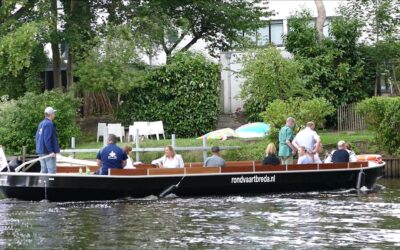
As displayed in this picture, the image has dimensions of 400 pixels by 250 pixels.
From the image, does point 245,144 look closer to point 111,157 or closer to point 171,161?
point 171,161

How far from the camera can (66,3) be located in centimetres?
4228

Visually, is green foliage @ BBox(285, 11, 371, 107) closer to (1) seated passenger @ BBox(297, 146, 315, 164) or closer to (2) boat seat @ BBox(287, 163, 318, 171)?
(1) seated passenger @ BBox(297, 146, 315, 164)

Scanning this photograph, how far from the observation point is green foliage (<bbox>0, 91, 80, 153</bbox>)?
35.6 metres

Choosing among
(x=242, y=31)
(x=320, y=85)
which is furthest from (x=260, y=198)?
(x=242, y=31)

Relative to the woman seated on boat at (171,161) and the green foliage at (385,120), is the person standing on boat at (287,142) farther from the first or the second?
the green foliage at (385,120)

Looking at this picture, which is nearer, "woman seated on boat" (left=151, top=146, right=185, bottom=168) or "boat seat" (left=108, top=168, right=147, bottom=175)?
"boat seat" (left=108, top=168, right=147, bottom=175)

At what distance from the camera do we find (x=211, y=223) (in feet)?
64.5

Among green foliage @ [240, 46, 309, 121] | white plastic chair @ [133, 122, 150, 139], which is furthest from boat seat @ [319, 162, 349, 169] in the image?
white plastic chair @ [133, 122, 150, 139]

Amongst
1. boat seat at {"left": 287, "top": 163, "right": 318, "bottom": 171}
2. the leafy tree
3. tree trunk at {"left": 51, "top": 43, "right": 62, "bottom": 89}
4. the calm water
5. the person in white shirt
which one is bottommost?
the calm water

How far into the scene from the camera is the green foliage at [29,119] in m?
35.6

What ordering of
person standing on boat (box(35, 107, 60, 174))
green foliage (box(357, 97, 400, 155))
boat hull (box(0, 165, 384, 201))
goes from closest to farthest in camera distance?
person standing on boat (box(35, 107, 60, 174)) → boat hull (box(0, 165, 384, 201)) → green foliage (box(357, 97, 400, 155))

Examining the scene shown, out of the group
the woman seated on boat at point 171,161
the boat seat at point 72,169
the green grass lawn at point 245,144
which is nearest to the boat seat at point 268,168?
the woman seated on boat at point 171,161

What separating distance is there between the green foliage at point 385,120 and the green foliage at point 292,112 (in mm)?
1520

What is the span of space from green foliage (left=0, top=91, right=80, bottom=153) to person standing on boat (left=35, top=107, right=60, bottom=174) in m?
11.8
